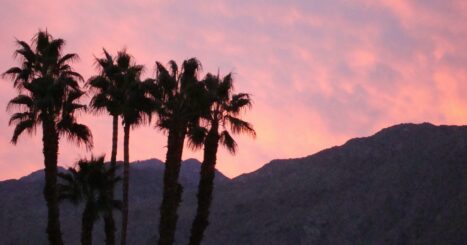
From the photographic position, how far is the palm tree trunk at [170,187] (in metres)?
31.7

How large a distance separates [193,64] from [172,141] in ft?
13.7

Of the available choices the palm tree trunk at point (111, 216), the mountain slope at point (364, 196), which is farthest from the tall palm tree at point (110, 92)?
the mountain slope at point (364, 196)

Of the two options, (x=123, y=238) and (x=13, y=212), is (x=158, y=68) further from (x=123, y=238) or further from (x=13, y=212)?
(x=13, y=212)

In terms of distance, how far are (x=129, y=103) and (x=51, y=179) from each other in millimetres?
5796

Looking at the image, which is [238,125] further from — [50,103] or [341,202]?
[341,202]

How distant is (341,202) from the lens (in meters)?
140

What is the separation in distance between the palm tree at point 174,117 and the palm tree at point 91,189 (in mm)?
3450

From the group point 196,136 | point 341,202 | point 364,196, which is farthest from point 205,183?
point 364,196

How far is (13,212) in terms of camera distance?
168 meters

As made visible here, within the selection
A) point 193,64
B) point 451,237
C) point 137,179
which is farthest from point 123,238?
point 137,179

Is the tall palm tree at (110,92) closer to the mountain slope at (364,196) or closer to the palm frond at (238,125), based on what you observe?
the palm frond at (238,125)

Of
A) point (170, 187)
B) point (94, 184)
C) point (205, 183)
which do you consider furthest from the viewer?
point (94, 184)

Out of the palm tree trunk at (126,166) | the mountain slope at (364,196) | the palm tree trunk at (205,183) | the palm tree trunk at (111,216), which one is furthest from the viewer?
the mountain slope at (364,196)

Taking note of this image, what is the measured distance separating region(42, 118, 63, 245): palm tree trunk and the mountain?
92139 millimetres
